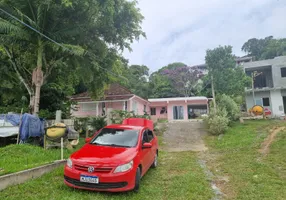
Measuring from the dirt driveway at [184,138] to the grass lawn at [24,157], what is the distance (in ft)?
19.0

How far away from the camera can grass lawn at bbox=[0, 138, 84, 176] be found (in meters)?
6.06

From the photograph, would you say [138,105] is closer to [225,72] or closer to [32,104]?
[225,72]

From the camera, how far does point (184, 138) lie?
14703mm

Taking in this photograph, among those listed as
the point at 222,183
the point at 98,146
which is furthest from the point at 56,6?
the point at 222,183

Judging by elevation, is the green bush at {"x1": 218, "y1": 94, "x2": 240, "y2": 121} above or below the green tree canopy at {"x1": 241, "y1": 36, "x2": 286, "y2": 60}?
below

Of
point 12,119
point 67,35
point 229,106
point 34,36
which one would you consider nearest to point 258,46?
point 229,106

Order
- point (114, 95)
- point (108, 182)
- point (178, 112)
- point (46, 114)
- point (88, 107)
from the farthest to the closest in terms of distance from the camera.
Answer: point (178, 112)
point (88, 107)
point (114, 95)
point (46, 114)
point (108, 182)

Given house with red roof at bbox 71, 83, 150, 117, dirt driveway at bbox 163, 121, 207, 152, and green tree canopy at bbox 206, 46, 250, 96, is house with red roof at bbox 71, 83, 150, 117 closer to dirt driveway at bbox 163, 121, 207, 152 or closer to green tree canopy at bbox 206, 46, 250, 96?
dirt driveway at bbox 163, 121, 207, 152

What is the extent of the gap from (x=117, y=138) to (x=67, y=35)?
7602 millimetres

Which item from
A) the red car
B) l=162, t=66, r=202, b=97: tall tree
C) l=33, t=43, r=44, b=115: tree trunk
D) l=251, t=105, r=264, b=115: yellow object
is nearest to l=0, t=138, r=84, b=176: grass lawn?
the red car

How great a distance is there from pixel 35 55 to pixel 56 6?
12.9 ft

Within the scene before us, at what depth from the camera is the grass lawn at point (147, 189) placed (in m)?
4.57

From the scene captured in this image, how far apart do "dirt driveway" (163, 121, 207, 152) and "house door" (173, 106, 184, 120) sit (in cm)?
795

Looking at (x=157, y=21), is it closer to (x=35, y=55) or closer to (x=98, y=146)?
(x=35, y=55)
